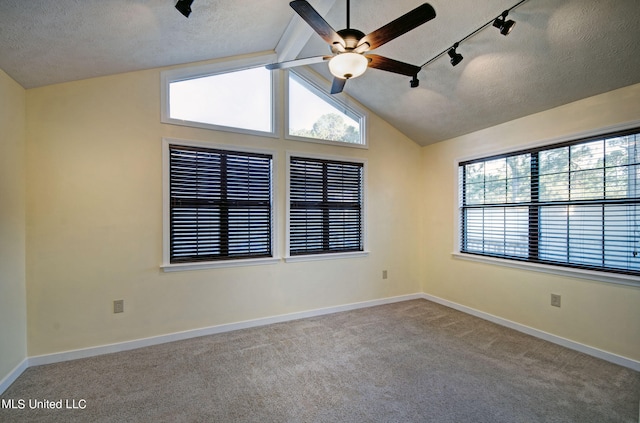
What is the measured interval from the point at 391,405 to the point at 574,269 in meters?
2.39

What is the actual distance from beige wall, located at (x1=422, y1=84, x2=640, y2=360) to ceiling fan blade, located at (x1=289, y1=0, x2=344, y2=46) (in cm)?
263

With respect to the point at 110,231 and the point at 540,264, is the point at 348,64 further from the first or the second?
the point at 540,264

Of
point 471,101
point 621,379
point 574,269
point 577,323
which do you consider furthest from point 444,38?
point 621,379

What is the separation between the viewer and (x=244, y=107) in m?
3.54

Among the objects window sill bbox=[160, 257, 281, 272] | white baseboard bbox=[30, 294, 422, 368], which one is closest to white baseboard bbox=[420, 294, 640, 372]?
white baseboard bbox=[30, 294, 422, 368]

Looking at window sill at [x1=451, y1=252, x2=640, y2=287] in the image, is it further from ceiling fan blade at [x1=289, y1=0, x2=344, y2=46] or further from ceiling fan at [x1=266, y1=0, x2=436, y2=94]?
ceiling fan blade at [x1=289, y1=0, x2=344, y2=46]

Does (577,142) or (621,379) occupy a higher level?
(577,142)

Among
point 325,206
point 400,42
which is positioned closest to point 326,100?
point 400,42

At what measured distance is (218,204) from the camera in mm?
3350

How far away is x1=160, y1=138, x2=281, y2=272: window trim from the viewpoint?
3.07 metres

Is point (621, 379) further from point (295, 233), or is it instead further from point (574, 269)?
point (295, 233)

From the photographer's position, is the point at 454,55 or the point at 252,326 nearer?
the point at 454,55

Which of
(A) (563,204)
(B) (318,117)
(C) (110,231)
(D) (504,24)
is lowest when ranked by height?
(C) (110,231)

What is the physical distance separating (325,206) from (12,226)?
3.10 meters
